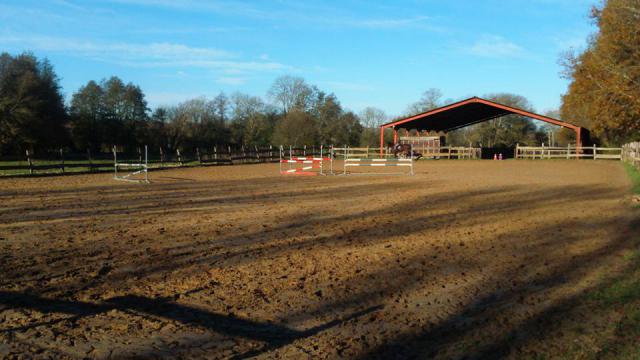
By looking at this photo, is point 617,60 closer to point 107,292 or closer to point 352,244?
point 352,244

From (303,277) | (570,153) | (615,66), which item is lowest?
(303,277)

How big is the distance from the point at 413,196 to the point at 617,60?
23.0ft

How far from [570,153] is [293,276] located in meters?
38.7

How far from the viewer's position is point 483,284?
5.36 metres

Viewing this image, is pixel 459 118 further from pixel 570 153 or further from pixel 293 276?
pixel 293 276

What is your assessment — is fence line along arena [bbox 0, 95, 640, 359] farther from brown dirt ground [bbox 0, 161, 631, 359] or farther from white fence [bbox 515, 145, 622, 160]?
white fence [bbox 515, 145, 622, 160]

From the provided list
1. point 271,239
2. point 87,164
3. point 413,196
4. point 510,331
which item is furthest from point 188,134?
point 510,331

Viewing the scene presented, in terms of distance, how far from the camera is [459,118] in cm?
4306

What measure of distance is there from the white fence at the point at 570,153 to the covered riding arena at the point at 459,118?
0.73 meters

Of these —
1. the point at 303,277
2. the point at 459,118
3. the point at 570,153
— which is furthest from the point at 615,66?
the point at 459,118

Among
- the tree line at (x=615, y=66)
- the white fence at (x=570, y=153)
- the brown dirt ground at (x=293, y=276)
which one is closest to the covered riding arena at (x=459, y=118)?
the white fence at (x=570, y=153)

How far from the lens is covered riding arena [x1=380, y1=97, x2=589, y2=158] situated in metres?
35.0

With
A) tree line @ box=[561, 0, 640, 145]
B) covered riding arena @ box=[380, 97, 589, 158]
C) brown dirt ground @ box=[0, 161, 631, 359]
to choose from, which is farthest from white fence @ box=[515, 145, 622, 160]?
brown dirt ground @ box=[0, 161, 631, 359]

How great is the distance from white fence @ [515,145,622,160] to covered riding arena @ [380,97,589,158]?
73cm
